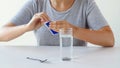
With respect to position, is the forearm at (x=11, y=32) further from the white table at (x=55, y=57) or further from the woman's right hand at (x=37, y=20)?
the white table at (x=55, y=57)

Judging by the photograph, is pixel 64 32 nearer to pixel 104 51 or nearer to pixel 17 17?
pixel 104 51

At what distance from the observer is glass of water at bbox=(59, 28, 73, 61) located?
3.71ft

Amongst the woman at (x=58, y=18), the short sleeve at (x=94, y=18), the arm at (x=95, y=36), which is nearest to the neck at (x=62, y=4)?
the woman at (x=58, y=18)

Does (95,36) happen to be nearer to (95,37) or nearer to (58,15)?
(95,37)

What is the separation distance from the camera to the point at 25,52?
1276 mm

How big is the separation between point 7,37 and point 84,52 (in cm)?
51

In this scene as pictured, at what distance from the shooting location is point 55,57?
117cm

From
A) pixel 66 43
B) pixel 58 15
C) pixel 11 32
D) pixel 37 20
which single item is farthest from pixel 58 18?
pixel 66 43

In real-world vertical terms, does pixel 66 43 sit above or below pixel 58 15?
below

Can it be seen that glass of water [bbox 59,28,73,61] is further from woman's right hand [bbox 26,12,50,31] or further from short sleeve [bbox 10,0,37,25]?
short sleeve [bbox 10,0,37,25]

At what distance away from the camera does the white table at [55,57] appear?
1036 mm

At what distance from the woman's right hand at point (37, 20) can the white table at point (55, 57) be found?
147 millimetres

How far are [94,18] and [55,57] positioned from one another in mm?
490

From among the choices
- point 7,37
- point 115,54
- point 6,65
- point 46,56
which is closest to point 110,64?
point 115,54
